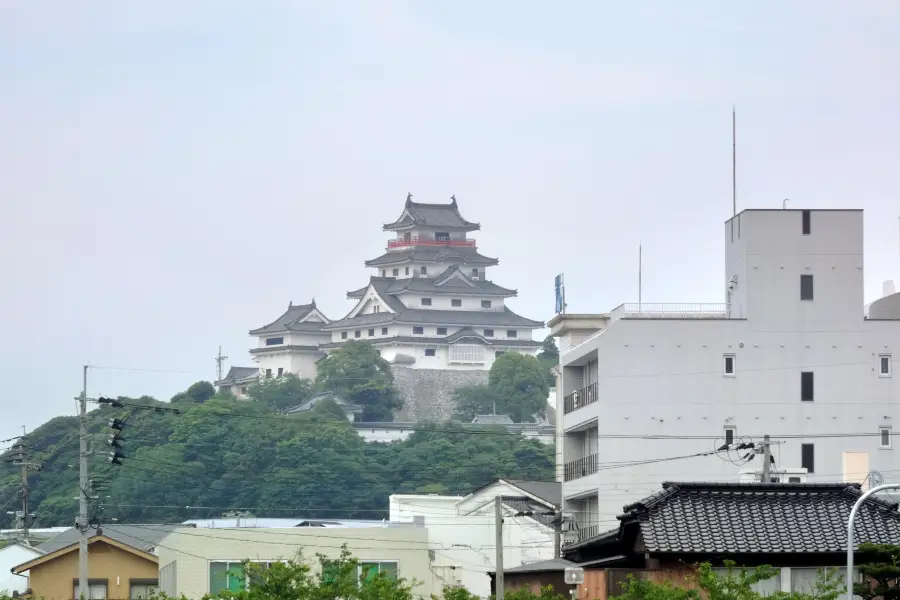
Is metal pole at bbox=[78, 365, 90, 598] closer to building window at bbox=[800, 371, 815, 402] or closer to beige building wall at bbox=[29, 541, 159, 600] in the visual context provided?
beige building wall at bbox=[29, 541, 159, 600]

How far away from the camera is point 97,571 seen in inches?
1956

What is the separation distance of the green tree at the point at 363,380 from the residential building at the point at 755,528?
123716mm

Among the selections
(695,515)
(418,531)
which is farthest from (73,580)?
(695,515)

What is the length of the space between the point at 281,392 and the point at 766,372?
104 meters

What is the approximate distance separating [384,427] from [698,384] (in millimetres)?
90103

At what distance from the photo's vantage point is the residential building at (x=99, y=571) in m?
48.9

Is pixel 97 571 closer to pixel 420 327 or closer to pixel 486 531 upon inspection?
pixel 486 531

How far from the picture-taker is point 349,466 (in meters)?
124

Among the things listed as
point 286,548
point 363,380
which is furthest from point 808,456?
point 363,380

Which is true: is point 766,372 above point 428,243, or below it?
below

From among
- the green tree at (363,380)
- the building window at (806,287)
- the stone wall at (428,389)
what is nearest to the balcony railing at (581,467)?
the building window at (806,287)

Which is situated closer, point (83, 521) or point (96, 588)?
point (83, 521)

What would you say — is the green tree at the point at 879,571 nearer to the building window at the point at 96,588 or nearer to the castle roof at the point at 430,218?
the building window at the point at 96,588

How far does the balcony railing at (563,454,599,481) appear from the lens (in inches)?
2209
